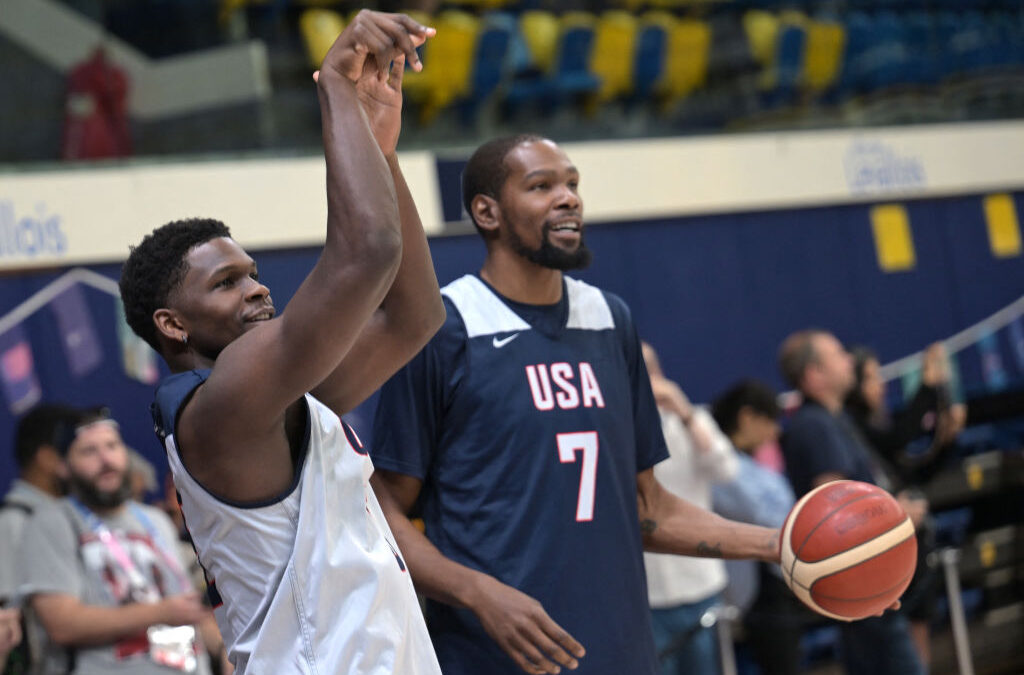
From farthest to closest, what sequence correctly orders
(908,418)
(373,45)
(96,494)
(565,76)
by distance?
(565,76), (908,418), (96,494), (373,45)

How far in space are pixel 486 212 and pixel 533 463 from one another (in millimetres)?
660

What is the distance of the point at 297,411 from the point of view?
192cm

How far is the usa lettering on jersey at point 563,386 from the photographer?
2.66 metres

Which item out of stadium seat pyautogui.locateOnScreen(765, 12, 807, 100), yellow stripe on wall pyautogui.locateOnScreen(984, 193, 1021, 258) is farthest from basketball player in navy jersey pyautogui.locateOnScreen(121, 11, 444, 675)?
yellow stripe on wall pyautogui.locateOnScreen(984, 193, 1021, 258)

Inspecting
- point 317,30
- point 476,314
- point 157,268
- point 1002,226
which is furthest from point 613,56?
point 157,268

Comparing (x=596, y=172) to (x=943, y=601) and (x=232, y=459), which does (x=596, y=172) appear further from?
(x=232, y=459)

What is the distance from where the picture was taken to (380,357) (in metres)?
2.11

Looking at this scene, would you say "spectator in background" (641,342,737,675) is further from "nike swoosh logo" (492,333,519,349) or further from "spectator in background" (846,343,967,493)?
"nike swoosh logo" (492,333,519,349)

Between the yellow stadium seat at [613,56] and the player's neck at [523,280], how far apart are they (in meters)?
6.13

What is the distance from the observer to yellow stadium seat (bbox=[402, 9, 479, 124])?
791 centimetres

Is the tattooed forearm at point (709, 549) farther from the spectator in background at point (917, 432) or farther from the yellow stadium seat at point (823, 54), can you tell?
the yellow stadium seat at point (823, 54)

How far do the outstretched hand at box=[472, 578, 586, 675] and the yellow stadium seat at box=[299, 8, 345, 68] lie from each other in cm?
554

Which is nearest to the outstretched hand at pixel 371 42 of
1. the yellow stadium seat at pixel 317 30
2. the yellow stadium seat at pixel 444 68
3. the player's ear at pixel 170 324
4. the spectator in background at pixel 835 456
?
the player's ear at pixel 170 324

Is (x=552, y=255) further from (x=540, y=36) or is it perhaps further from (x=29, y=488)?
(x=540, y=36)
